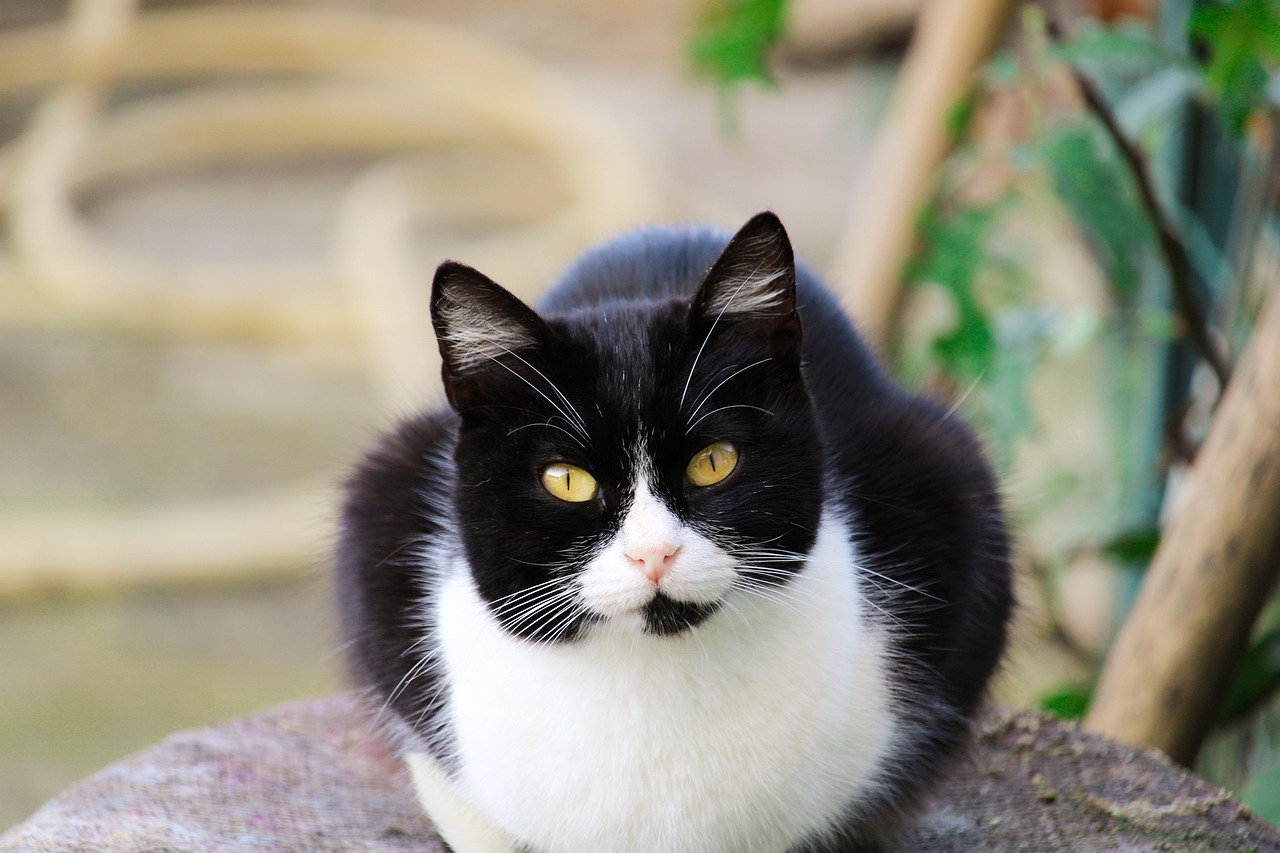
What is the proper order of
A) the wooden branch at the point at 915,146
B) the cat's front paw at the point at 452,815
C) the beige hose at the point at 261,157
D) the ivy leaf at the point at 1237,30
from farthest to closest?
the beige hose at the point at 261,157
the wooden branch at the point at 915,146
the ivy leaf at the point at 1237,30
the cat's front paw at the point at 452,815

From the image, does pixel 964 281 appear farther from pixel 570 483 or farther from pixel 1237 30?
pixel 570 483

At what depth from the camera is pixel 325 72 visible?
5098 millimetres

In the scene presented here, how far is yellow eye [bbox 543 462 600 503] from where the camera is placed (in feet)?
3.06

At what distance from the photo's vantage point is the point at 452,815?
3.79 feet

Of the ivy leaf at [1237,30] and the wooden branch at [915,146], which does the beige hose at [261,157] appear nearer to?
the wooden branch at [915,146]

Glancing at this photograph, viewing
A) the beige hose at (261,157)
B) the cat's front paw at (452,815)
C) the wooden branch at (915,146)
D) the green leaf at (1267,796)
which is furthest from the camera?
the beige hose at (261,157)

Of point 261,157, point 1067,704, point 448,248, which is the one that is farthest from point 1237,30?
point 261,157

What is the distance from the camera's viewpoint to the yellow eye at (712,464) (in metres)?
0.94

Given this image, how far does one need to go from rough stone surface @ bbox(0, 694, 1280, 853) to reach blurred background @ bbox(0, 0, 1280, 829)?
0.34 ft

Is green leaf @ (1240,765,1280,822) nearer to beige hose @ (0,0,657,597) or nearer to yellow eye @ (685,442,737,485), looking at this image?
yellow eye @ (685,442,737,485)

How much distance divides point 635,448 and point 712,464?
0.20 feet

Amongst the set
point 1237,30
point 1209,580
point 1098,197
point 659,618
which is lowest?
point 1209,580

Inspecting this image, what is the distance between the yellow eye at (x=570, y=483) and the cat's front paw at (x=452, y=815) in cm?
34

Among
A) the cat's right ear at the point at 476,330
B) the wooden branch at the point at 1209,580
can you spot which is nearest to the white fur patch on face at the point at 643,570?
the cat's right ear at the point at 476,330
